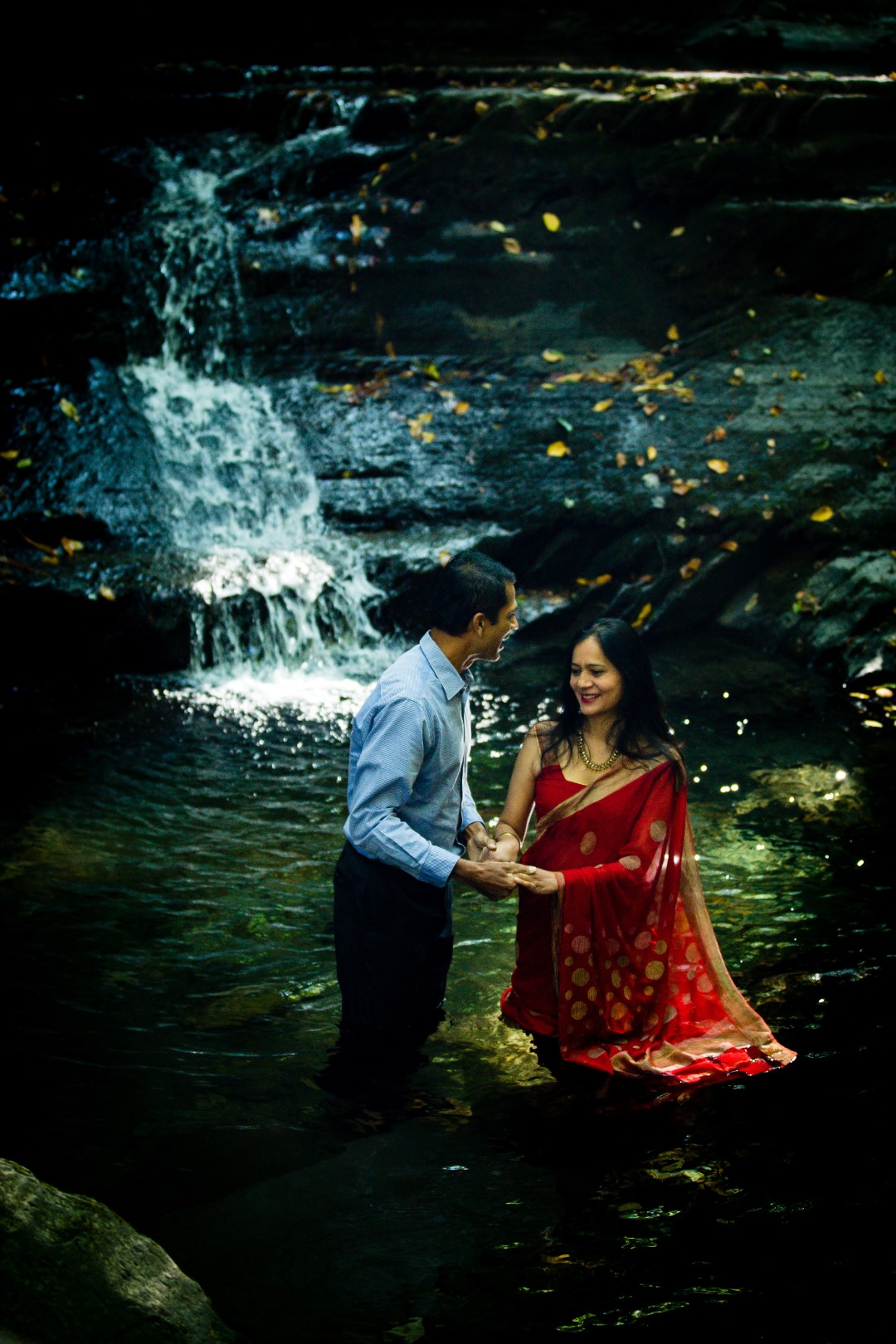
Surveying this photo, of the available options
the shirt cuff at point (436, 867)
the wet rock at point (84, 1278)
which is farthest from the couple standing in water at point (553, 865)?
the wet rock at point (84, 1278)

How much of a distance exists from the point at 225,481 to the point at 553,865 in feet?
25.5

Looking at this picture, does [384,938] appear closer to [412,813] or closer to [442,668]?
[412,813]

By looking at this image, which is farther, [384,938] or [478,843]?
[478,843]

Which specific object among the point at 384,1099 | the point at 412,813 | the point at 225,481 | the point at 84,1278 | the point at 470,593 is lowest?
the point at 384,1099

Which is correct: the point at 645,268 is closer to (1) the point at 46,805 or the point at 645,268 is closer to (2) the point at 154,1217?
(1) the point at 46,805

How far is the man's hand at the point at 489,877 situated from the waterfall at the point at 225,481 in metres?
5.90

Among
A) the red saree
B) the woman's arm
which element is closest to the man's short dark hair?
the woman's arm

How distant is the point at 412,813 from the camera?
349 cm

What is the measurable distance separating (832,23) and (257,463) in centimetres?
1139

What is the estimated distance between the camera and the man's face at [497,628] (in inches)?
136

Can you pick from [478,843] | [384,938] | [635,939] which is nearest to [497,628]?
[478,843]

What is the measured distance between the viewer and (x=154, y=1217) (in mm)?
2992

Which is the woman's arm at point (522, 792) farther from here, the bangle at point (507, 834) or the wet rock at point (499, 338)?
the wet rock at point (499, 338)

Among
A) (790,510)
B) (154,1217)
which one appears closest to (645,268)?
(790,510)
